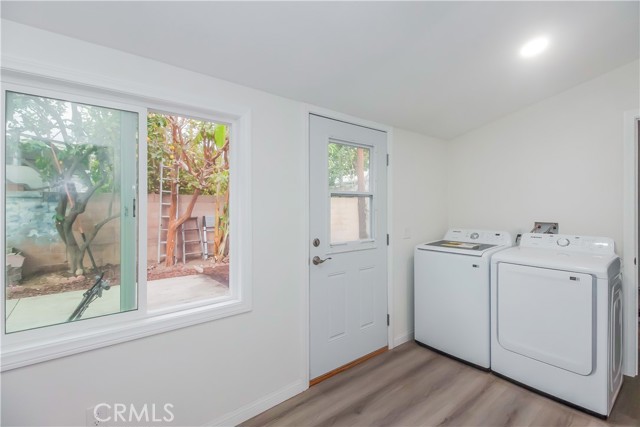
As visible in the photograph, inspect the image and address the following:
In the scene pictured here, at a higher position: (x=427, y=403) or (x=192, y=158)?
(x=192, y=158)

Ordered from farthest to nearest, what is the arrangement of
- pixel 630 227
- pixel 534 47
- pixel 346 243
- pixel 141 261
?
pixel 346 243 < pixel 630 227 < pixel 534 47 < pixel 141 261

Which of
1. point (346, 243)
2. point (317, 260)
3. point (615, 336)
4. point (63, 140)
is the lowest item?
point (615, 336)

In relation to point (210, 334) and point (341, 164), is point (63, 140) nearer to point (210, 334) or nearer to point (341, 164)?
point (210, 334)

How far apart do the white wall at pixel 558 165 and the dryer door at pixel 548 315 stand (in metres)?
0.74

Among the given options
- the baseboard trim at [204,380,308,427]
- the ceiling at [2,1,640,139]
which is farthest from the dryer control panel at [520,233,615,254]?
the baseboard trim at [204,380,308,427]

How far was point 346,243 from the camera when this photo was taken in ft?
8.07

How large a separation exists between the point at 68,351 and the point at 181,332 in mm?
481

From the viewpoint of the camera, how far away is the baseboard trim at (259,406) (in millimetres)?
1784

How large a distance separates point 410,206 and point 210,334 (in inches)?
83.7

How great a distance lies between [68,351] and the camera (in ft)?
4.34

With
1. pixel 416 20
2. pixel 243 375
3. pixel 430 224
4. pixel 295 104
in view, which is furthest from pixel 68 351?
pixel 430 224

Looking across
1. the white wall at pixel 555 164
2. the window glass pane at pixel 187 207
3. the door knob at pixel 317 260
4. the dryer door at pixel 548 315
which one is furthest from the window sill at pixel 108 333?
the white wall at pixel 555 164

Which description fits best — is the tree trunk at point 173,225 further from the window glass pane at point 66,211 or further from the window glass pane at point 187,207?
the window glass pane at point 66,211

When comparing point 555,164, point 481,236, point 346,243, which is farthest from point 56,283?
point 555,164
